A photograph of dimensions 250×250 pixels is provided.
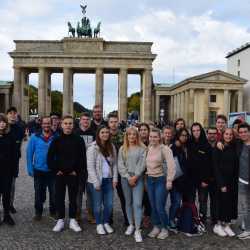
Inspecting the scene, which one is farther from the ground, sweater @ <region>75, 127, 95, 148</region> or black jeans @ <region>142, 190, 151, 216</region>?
sweater @ <region>75, 127, 95, 148</region>

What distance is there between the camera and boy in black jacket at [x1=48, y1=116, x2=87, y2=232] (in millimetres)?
9055

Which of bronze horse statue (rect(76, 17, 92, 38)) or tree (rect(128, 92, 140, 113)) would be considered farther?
tree (rect(128, 92, 140, 113))

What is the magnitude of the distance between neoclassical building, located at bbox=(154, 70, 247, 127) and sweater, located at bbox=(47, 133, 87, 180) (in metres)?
56.6

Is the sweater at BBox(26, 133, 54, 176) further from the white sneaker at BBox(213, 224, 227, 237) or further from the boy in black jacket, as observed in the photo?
the white sneaker at BBox(213, 224, 227, 237)

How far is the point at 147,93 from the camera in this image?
6322cm

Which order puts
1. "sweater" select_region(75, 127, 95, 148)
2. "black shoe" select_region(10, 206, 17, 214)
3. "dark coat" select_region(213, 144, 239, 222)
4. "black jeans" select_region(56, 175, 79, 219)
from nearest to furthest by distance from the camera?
"dark coat" select_region(213, 144, 239, 222), "black jeans" select_region(56, 175, 79, 219), "sweater" select_region(75, 127, 95, 148), "black shoe" select_region(10, 206, 17, 214)

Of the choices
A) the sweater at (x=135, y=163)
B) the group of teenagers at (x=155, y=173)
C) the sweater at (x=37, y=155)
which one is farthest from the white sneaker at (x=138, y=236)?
the sweater at (x=37, y=155)

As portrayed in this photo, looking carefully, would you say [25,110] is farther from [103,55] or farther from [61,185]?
[61,185]

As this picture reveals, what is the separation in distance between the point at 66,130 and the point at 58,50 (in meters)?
54.6

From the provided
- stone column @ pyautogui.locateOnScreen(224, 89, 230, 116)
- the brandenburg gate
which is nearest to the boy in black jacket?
the brandenburg gate

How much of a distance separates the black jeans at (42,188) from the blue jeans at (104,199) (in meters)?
1.38

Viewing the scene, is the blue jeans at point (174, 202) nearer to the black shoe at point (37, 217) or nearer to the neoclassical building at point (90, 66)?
the black shoe at point (37, 217)

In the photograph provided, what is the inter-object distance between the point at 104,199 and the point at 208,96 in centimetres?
6244

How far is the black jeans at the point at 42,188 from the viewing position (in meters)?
9.86
